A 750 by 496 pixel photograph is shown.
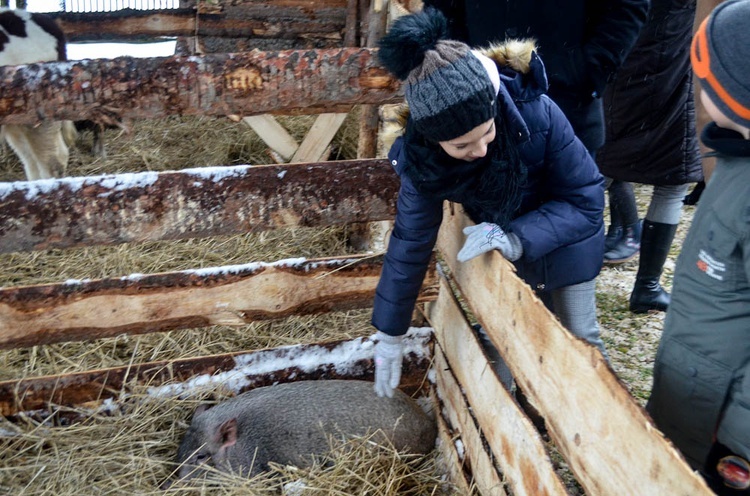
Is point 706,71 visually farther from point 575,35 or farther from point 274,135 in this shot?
point 274,135

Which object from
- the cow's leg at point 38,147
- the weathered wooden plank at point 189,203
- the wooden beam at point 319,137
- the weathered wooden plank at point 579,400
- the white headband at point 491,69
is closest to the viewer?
the weathered wooden plank at point 579,400

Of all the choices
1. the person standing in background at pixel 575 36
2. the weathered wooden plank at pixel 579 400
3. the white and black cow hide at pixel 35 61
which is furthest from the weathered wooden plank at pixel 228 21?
the weathered wooden plank at pixel 579 400

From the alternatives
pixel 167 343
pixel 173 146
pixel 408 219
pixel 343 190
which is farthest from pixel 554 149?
pixel 173 146

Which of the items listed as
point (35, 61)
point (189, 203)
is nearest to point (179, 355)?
point (189, 203)

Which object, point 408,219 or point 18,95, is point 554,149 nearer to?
point 408,219

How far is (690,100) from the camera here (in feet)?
13.3

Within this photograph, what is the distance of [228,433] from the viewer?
2.93m

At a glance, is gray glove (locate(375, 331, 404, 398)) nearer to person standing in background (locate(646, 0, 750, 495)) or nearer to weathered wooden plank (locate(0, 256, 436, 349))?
weathered wooden plank (locate(0, 256, 436, 349))

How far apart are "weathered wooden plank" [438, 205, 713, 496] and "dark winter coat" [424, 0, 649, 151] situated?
98 centimetres

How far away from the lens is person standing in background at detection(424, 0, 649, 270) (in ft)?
9.78

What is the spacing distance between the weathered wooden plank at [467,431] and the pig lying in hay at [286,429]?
18 cm

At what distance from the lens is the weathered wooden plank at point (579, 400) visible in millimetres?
1396

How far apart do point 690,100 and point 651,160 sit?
0.38m

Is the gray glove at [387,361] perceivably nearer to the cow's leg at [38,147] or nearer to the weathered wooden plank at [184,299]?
the weathered wooden plank at [184,299]
